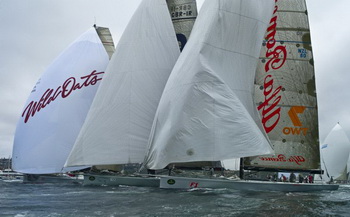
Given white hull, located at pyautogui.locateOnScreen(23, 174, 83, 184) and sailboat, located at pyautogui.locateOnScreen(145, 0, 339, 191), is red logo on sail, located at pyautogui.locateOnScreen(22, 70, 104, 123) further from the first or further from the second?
sailboat, located at pyautogui.locateOnScreen(145, 0, 339, 191)

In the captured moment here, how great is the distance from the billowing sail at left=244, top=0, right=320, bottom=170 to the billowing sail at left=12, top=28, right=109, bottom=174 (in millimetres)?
11624

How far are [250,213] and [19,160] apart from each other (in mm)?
20681

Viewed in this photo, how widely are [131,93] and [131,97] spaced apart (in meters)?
0.22

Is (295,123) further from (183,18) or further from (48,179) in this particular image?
(48,179)

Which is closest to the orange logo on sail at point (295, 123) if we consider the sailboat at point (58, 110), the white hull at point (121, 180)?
the white hull at point (121, 180)

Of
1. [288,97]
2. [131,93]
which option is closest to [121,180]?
[131,93]

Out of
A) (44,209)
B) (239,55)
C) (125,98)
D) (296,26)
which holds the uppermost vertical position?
(296,26)

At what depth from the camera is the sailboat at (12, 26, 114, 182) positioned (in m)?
29.8

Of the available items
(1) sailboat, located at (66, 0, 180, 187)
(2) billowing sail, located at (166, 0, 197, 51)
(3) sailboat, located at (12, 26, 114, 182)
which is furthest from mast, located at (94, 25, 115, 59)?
(1) sailboat, located at (66, 0, 180, 187)

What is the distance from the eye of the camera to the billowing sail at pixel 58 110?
29.9 m

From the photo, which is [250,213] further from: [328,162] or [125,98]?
[328,162]

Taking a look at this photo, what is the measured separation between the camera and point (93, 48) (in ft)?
109

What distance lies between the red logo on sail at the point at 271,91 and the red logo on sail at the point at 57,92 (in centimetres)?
1190

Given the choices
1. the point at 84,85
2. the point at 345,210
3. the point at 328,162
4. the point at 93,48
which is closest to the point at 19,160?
the point at 84,85
